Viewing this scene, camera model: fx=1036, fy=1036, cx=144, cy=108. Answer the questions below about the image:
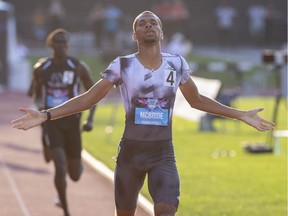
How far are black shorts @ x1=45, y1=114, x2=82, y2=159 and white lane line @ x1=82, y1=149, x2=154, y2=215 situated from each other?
0.93 m

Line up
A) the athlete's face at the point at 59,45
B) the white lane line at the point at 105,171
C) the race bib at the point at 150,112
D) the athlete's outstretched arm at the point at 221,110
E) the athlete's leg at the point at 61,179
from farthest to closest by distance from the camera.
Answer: the white lane line at the point at 105,171, the athlete's face at the point at 59,45, the athlete's leg at the point at 61,179, the athlete's outstretched arm at the point at 221,110, the race bib at the point at 150,112

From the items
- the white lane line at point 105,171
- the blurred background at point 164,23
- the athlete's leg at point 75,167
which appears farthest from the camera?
the blurred background at point 164,23

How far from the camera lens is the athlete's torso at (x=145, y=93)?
771cm

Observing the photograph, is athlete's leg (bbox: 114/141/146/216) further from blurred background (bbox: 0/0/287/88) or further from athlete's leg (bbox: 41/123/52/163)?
blurred background (bbox: 0/0/287/88)

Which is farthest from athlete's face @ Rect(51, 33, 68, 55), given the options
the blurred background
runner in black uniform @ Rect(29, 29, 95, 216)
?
the blurred background

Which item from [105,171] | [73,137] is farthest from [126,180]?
[105,171]

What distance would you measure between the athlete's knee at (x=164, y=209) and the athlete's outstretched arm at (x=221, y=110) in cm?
83

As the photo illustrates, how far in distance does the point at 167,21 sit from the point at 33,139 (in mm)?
21438

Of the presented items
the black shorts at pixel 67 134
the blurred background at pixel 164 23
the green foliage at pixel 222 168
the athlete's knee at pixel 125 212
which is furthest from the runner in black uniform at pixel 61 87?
the blurred background at pixel 164 23

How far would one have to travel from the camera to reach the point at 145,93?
773cm

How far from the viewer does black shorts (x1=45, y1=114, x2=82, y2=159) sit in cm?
1130

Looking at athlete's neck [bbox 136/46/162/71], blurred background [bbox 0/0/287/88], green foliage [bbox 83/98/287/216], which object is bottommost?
blurred background [bbox 0/0/287/88]

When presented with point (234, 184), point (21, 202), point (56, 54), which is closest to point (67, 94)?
point (56, 54)

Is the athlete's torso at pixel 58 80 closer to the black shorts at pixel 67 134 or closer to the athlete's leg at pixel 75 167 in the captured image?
the black shorts at pixel 67 134
